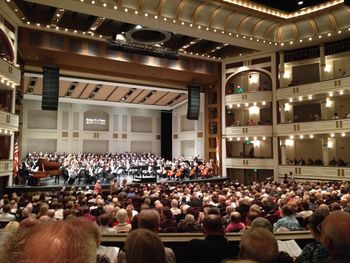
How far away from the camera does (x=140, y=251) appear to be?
172cm

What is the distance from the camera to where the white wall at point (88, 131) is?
72.2 feet

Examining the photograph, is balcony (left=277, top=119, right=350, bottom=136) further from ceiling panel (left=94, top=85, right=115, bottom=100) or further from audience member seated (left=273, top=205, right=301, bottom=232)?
audience member seated (left=273, top=205, right=301, bottom=232)

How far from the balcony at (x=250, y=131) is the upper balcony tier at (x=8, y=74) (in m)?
11.6

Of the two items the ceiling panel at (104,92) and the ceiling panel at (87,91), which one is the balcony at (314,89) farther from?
the ceiling panel at (87,91)

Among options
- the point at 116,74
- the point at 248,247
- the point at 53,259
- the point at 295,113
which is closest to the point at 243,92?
the point at 295,113

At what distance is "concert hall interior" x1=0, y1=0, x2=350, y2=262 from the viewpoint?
1306cm

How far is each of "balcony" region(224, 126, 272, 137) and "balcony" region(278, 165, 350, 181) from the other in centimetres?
207

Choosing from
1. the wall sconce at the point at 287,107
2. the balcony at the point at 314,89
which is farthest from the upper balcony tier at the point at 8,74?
the wall sconce at the point at 287,107

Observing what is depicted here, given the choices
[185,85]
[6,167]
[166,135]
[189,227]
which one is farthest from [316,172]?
[6,167]

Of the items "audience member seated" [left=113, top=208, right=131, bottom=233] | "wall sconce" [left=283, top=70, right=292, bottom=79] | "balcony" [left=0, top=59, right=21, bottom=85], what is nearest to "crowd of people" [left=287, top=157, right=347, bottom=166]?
"wall sconce" [left=283, top=70, right=292, bottom=79]

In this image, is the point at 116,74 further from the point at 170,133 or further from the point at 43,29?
the point at 170,133

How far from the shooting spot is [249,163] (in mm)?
18125

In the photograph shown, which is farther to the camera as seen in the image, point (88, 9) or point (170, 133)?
point (170, 133)

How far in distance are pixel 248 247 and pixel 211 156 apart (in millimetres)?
18497
